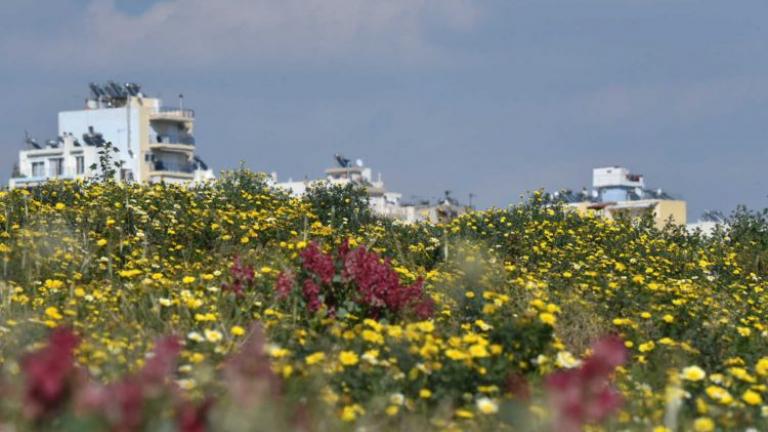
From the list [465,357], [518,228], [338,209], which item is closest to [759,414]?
[465,357]

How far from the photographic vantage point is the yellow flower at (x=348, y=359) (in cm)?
654

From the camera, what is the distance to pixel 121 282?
10.0 m

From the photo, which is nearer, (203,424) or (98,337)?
(203,424)

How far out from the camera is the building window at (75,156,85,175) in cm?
9706

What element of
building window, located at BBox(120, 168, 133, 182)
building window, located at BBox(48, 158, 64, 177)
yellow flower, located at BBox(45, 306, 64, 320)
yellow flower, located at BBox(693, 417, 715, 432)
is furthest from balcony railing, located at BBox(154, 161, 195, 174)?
yellow flower, located at BBox(693, 417, 715, 432)

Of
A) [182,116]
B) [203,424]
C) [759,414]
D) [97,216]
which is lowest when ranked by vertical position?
[759,414]

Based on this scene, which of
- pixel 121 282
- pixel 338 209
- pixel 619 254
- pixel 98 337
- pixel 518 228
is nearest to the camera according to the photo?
pixel 98 337

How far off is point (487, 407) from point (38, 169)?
101056 millimetres

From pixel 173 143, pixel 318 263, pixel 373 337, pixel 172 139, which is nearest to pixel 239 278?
pixel 318 263

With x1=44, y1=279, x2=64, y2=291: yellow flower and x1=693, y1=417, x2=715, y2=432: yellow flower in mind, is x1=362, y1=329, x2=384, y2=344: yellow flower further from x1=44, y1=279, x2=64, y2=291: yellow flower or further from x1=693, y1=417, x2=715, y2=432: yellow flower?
x1=44, y1=279, x2=64, y2=291: yellow flower

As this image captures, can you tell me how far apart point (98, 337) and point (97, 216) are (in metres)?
5.49

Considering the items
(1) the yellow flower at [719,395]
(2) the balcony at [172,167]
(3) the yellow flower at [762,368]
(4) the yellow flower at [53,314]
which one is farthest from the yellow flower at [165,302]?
(2) the balcony at [172,167]

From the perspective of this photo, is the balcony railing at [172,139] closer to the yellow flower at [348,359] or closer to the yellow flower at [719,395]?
the yellow flower at [348,359]

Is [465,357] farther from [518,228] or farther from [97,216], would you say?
[518,228]
